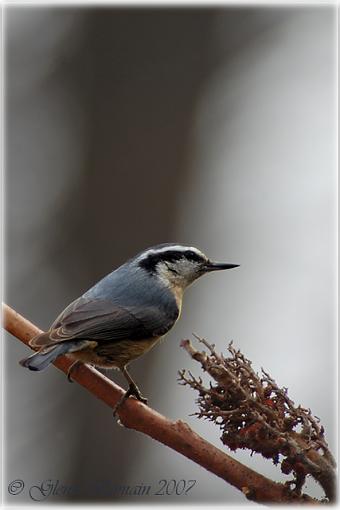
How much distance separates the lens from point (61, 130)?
6.59 metres

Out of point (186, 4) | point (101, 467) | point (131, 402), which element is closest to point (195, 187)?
point (186, 4)

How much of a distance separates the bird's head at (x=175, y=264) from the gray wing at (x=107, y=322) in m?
0.27

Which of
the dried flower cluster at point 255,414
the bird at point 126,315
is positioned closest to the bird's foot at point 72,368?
the bird at point 126,315

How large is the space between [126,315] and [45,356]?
20.8 inches

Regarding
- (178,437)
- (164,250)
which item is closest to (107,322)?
(164,250)

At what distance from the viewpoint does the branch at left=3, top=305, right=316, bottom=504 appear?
7.36 feet

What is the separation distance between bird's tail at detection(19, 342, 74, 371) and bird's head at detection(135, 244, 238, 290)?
72cm

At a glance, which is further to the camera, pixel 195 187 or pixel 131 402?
pixel 195 187

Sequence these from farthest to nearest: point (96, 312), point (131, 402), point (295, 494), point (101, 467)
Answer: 1. point (101, 467)
2. point (96, 312)
3. point (131, 402)
4. point (295, 494)

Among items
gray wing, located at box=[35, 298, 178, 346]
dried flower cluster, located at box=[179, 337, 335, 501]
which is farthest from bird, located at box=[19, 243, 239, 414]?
dried flower cluster, located at box=[179, 337, 335, 501]

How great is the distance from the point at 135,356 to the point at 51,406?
115 inches

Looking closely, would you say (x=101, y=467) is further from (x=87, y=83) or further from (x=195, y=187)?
(x=87, y=83)

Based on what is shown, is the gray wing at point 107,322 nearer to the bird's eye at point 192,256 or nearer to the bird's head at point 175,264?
the bird's head at point 175,264

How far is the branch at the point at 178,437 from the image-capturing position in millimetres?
2242
